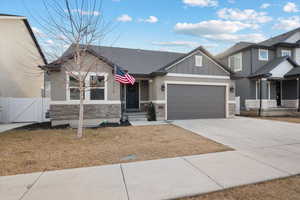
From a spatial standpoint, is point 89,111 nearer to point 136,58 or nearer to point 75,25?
point 75,25

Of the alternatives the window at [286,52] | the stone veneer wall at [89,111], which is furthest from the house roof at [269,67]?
the stone veneer wall at [89,111]

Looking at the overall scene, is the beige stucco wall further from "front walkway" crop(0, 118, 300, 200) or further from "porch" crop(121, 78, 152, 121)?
"front walkway" crop(0, 118, 300, 200)

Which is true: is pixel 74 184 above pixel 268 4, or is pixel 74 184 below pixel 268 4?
below

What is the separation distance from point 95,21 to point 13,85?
961 cm

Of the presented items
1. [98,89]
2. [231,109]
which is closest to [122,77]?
[98,89]

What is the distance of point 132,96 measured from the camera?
1261 cm

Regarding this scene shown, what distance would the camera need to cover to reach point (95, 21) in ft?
23.1

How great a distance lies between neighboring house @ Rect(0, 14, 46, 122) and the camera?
421 inches

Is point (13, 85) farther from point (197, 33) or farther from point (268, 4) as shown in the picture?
point (197, 33)

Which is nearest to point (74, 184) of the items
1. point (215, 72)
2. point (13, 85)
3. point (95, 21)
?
point (95, 21)

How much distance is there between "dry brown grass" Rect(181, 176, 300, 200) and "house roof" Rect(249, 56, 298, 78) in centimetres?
1364

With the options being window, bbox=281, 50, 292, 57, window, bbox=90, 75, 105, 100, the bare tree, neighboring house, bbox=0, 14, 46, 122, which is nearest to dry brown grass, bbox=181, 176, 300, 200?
the bare tree

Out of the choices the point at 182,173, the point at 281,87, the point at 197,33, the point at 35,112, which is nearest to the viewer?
the point at 182,173

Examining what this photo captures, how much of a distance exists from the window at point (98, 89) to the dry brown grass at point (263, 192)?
849cm
